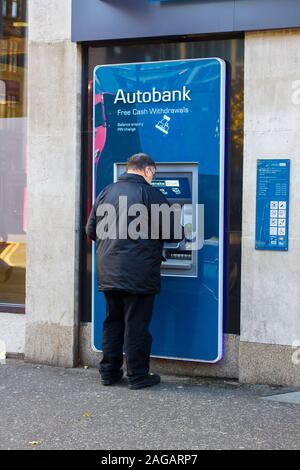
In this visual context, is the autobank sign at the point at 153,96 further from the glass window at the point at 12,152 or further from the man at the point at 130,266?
the glass window at the point at 12,152

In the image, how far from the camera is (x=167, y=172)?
19.3 ft

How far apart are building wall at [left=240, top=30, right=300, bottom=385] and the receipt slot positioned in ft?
1.29

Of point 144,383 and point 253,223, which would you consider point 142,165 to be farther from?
point 144,383

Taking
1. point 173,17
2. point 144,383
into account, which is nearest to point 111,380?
point 144,383

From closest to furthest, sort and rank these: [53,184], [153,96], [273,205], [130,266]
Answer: [130,266] → [273,205] → [153,96] → [53,184]

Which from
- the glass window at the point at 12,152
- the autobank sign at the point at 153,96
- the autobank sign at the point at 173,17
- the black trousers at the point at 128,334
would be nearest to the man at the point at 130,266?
the black trousers at the point at 128,334

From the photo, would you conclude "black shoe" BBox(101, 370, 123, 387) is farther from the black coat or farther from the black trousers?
the black coat

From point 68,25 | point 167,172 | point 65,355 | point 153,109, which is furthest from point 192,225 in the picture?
point 68,25

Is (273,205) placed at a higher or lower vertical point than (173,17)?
lower

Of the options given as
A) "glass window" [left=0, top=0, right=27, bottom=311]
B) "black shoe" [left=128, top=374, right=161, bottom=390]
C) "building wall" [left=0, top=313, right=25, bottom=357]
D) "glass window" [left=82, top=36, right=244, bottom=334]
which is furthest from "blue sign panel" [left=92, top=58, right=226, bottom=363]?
"glass window" [left=0, top=0, right=27, bottom=311]

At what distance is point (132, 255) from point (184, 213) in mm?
650

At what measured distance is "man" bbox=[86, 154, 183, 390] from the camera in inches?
213

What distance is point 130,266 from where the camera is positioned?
17.7 feet

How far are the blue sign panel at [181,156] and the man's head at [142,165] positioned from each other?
1.17 feet
